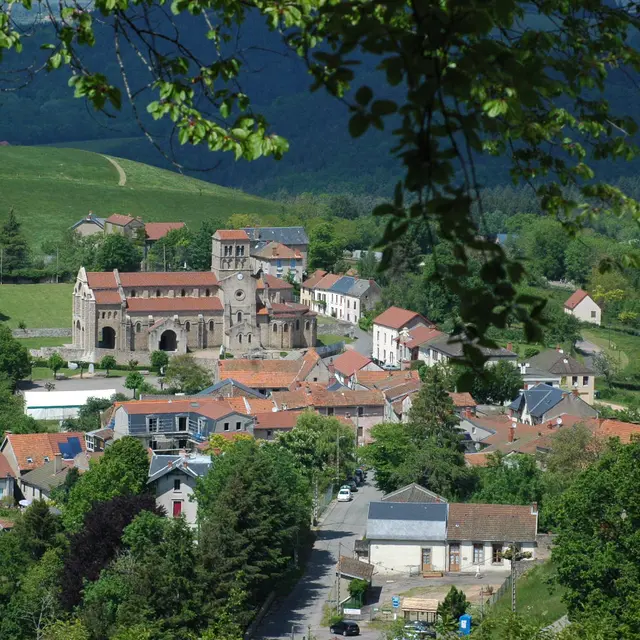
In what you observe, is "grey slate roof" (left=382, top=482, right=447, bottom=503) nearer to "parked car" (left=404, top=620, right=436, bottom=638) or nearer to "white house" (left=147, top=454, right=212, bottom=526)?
"white house" (left=147, top=454, right=212, bottom=526)

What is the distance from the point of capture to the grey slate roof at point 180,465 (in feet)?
148

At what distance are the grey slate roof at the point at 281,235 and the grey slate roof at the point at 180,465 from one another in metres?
53.5

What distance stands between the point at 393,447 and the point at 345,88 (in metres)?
44.0

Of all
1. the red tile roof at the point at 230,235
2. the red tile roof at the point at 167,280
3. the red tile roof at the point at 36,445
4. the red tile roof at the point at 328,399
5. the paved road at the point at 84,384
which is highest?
the red tile roof at the point at 230,235

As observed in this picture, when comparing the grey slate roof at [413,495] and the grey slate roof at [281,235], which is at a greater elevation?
the grey slate roof at [281,235]

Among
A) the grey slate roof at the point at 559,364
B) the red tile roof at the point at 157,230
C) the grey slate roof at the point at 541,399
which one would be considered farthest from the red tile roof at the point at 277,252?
the grey slate roof at the point at 541,399

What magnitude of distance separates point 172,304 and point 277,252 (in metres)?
17.5

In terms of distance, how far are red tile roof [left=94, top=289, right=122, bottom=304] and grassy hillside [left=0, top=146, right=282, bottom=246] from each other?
39763 millimetres

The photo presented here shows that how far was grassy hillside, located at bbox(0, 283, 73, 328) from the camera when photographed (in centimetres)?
8648

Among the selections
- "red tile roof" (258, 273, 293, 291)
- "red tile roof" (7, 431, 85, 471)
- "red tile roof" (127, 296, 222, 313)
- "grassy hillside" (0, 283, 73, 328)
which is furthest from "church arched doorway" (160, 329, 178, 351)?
"red tile roof" (7, 431, 85, 471)

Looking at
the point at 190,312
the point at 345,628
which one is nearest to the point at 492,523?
the point at 345,628

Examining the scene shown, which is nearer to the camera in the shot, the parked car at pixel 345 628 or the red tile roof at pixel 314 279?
the parked car at pixel 345 628

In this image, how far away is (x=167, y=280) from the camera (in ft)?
272

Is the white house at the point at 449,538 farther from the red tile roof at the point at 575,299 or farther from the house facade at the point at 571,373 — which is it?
the red tile roof at the point at 575,299
